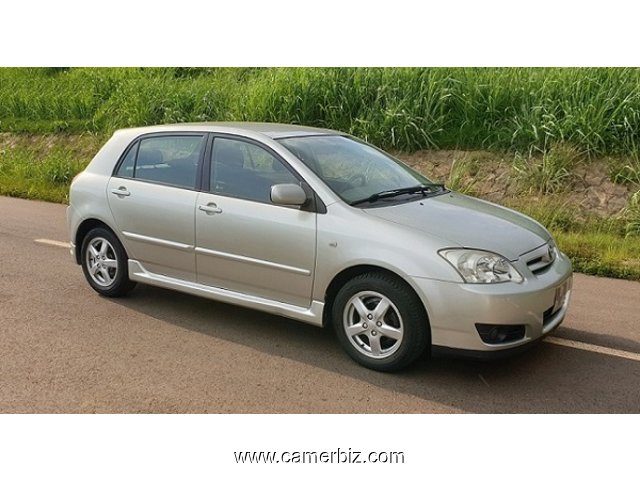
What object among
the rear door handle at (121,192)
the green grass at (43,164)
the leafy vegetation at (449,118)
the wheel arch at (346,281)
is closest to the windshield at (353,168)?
the wheel arch at (346,281)

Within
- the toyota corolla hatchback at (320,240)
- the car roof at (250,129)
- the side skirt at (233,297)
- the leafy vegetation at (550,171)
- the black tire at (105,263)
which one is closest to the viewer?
the toyota corolla hatchback at (320,240)

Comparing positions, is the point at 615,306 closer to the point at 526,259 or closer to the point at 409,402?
the point at 526,259

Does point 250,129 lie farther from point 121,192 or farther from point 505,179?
point 505,179

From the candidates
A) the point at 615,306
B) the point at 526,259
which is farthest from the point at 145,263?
the point at 615,306

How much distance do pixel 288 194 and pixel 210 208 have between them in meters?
0.82

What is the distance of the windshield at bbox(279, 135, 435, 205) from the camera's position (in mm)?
4852

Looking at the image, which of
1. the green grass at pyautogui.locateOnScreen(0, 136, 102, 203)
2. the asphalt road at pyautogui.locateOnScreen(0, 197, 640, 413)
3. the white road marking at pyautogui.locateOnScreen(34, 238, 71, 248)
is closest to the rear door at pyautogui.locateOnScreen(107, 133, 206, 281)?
the asphalt road at pyautogui.locateOnScreen(0, 197, 640, 413)

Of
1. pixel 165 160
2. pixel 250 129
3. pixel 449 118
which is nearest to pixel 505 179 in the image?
pixel 449 118

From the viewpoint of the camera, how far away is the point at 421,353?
432 cm

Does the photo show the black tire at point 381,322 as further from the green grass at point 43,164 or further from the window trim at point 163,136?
the green grass at point 43,164

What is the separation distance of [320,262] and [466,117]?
6.91 meters

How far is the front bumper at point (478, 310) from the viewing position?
4.06 metres

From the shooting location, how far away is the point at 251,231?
4883 mm

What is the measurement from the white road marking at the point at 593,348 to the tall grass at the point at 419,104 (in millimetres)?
5312
